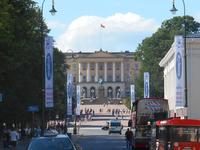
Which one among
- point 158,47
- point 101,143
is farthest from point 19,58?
point 158,47

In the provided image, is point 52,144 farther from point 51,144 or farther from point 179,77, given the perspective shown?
point 179,77

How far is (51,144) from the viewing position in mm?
22531

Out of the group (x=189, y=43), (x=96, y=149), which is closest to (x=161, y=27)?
(x=189, y=43)

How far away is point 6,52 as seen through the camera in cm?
4466

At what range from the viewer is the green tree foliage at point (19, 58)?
144 ft

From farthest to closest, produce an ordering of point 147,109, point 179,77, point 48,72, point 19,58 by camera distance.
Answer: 1. point 179,77
2. point 48,72
3. point 19,58
4. point 147,109

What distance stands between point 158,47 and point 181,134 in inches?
3734

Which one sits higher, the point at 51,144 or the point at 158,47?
the point at 158,47

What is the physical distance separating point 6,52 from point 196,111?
4117cm

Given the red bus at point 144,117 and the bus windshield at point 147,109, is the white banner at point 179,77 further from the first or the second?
the red bus at point 144,117

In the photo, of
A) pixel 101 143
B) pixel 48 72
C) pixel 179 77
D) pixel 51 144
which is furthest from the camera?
pixel 101 143

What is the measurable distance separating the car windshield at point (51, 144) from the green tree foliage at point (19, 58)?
18155mm

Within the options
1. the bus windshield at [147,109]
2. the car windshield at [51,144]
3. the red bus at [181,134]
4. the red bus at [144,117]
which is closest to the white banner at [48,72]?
the red bus at [144,117]

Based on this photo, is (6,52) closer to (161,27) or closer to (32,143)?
(32,143)
